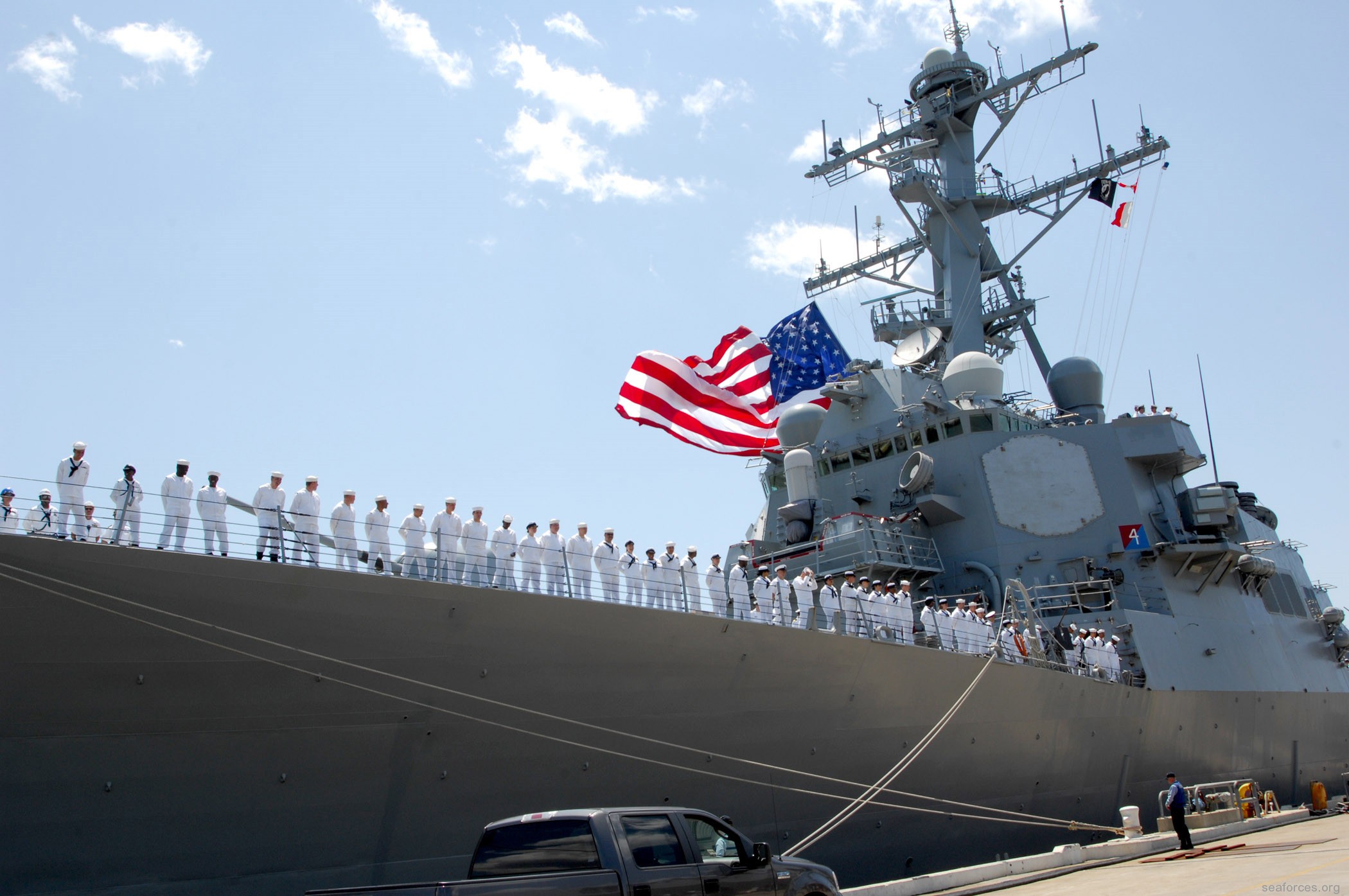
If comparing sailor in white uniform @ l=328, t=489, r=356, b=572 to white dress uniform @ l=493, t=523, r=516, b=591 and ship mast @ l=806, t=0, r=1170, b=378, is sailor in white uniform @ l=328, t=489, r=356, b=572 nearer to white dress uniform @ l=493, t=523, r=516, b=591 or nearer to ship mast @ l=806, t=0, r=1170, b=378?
white dress uniform @ l=493, t=523, r=516, b=591

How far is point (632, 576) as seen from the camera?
34.1ft

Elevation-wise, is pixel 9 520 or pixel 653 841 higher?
pixel 9 520

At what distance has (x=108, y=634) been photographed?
675cm

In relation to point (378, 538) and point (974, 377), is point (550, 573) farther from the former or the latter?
point (974, 377)

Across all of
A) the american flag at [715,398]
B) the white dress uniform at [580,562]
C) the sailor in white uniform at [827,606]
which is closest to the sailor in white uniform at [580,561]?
the white dress uniform at [580,562]

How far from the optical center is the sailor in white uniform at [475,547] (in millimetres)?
9164

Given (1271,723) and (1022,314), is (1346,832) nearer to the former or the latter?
(1271,723)

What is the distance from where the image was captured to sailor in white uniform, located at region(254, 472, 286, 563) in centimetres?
778

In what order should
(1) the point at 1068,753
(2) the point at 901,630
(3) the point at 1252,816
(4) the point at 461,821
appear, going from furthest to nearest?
(3) the point at 1252,816 < (1) the point at 1068,753 < (2) the point at 901,630 < (4) the point at 461,821

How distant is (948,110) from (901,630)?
43.6 feet

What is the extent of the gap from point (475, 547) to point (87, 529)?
3.21 metres

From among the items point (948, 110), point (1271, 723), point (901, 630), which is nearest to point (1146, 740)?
point (1271, 723)

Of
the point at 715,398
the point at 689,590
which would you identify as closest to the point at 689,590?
the point at 689,590

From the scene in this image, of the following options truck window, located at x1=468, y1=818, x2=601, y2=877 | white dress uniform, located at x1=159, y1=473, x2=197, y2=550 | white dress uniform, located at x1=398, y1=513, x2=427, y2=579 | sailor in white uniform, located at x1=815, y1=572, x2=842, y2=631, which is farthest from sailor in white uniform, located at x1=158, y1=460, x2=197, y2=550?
sailor in white uniform, located at x1=815, y1=572, x2=842, y2=631
